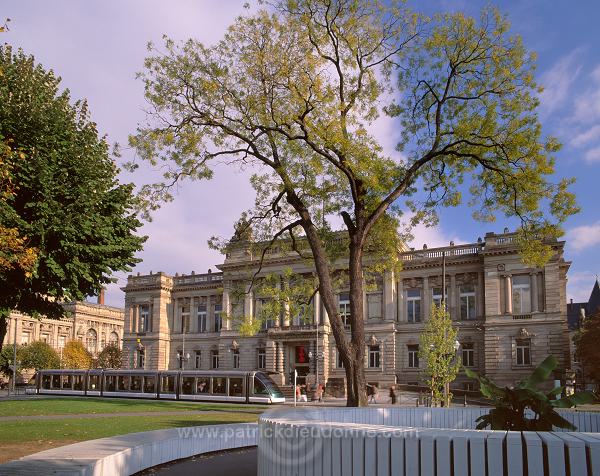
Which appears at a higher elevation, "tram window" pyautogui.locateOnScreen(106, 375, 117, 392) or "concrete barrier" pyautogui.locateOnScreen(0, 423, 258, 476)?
"concrete barrier" pyautogui.locateOnScreen(0, 423, 258, 476)

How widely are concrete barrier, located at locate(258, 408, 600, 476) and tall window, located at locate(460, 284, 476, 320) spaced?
5433 cm

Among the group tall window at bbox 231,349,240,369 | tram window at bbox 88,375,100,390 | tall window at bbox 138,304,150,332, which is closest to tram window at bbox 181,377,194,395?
tram window at bbox 88,375,100,390

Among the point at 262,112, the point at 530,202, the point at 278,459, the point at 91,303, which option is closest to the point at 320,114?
the point at 262,112

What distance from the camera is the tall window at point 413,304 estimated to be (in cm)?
6191

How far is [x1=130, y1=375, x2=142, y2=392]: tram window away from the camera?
149ft

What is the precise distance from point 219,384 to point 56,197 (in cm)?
2505

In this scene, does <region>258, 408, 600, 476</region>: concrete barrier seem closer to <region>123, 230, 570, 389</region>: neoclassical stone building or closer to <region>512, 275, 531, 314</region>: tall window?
<region>123, 230, 570, 389</region>: neoclassical stone building

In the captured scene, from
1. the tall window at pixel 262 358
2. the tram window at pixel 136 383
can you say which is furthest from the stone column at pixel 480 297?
the tram window at pixel 136 383

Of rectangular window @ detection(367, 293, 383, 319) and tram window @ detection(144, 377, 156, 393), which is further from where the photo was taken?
rectangular window @ detection(367, 293, 383, 319)

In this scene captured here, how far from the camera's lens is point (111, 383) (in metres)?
47.2

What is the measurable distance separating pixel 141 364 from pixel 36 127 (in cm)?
6169

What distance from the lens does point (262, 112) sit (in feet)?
63.3

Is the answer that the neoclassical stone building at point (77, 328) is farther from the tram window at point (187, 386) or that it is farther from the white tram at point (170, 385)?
the tram window at point (187, 386)

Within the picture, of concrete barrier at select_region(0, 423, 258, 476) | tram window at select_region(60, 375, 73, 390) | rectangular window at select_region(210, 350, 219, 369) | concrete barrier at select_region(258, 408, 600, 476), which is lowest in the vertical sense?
tram window at select_region(60, 375, 73, 390)
